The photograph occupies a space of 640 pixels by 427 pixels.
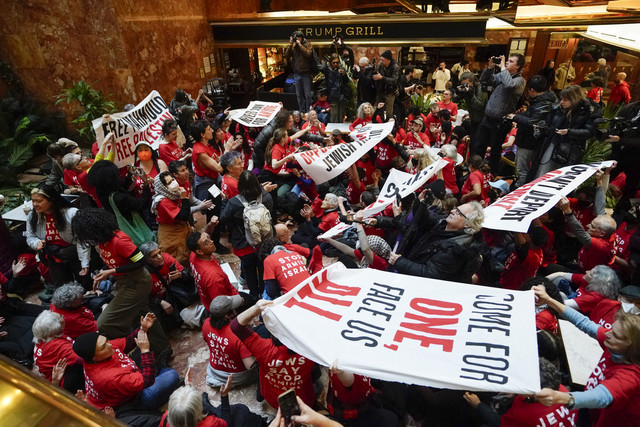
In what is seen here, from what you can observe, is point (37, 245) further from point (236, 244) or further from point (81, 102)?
point (81, 102)

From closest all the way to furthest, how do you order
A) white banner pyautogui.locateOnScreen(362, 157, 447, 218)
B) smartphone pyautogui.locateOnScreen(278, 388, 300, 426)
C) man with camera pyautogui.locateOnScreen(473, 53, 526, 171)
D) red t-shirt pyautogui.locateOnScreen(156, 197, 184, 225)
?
smartphone pyautogui.locateOnScreen(278, 388, 300, 426) → white banner pyautogui.locateOnScreen(362, 157, 447, 218) → red t-shirt pyautogui.locateOnScreen(156, 197, 184, 225) → man with camera pyautogui.locateOnScreen(473, 53, 526, 171)

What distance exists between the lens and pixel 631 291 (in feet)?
13.1

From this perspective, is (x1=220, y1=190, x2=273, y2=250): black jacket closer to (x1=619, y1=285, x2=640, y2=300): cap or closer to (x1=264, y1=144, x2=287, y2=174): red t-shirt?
(x1=264, y1=144, x2=287, y2=174): red t-shirt

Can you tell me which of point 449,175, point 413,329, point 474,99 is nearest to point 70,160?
point 413,329

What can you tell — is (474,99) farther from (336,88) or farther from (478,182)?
(336,88)

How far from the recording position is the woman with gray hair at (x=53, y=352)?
3223 mm

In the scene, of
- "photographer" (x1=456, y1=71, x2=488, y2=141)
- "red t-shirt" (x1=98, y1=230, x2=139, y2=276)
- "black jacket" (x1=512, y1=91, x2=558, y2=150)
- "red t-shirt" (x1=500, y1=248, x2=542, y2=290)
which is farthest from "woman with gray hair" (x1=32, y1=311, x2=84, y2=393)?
"photographer" (x1=456, y1=71, x2=488, y2=141)

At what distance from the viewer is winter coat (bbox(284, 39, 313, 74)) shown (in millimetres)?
10056

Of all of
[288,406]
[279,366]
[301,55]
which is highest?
[301,55]

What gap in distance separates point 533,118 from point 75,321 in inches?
261

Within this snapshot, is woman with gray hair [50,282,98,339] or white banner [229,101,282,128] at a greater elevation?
white banner [229,101,282,128]

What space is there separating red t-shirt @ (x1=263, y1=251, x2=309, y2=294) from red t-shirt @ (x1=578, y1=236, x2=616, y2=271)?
3.02 meters

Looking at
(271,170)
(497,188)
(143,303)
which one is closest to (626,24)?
(497,188)

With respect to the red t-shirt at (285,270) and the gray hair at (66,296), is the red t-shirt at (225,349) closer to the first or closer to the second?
the red t-shirt at (285,270)
